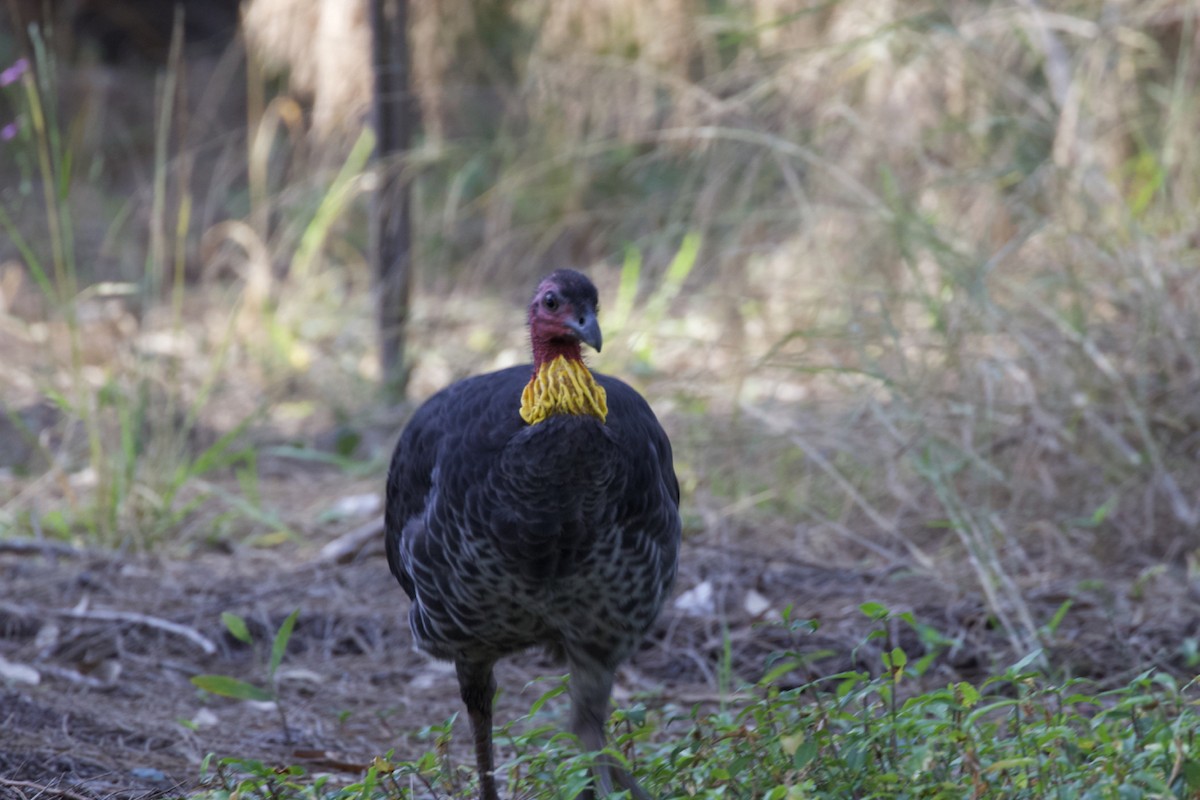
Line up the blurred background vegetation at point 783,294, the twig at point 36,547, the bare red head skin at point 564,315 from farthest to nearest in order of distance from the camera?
the twig at point 36,547 < the blurred background vegetation at point 783,294 < the bare red head skin at point 564,315

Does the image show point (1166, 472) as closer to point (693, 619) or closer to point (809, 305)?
point (809, 305)

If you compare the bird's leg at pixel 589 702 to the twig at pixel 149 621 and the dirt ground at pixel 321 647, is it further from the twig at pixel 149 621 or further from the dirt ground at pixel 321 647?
the twig at pixel 149 621

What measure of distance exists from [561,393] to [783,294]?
10.1 feet

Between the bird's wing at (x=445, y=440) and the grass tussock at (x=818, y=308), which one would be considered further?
the grass tussock at (x=818, y=308)

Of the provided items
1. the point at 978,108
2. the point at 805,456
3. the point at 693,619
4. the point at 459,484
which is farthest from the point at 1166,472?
the point at 459,484

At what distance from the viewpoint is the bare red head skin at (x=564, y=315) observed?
2.70 m

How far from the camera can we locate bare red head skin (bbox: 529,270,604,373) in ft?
8.86

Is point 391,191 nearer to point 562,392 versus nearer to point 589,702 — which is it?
point 562,392

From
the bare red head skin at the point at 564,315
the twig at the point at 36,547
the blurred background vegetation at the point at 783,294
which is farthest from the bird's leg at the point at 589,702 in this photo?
the twig at the point at 36,547

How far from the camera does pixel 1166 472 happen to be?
170 inches

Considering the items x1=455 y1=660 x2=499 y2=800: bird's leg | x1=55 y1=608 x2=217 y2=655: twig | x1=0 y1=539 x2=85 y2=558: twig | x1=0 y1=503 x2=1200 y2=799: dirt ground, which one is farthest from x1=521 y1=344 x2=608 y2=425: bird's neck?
x1=0 y1=539 x2=85 y2=558: twig

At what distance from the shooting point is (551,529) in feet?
8.41

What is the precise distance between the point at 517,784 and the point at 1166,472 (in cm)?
278

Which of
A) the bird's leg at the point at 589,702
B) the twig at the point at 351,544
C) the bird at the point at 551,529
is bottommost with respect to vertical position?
the twig at the point at 351,544
